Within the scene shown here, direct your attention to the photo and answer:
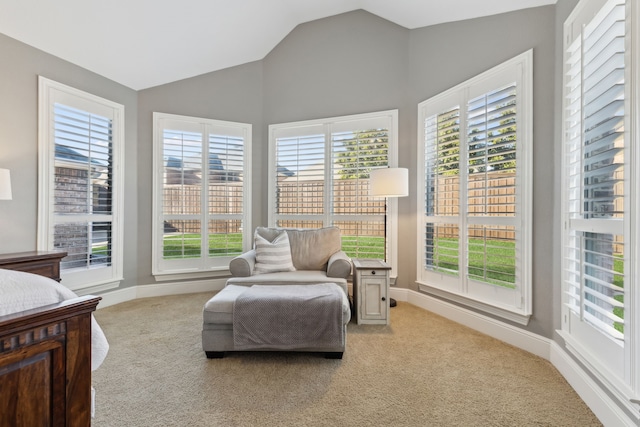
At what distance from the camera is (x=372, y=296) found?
8.77 ft

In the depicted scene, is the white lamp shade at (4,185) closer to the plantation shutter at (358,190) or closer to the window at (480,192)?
the plantation shutter at (358,190)

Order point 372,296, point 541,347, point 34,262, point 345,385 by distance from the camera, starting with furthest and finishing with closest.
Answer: point 372,296 < point 34,262 < point 541,347 < point 345,385

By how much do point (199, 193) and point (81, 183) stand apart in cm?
123

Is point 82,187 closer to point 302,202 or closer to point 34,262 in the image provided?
point 34,262

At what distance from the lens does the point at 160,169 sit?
365 centimetres

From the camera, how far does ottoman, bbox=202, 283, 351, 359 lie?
77.4 inches

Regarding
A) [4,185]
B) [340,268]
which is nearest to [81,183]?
[4,185]

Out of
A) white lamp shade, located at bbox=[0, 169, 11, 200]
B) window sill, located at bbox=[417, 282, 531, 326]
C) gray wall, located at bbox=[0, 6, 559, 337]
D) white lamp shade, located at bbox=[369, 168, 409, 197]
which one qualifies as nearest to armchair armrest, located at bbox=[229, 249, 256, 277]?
gray wall, located at bbox=[0, 6, 559, 337]

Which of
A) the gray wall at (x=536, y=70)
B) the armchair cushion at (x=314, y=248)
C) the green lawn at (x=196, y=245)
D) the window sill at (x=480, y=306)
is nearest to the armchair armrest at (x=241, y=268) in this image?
the armchair cushion at (x=314, y=248)

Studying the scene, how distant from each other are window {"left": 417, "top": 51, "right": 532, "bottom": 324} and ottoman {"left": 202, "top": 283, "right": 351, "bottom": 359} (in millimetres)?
1412

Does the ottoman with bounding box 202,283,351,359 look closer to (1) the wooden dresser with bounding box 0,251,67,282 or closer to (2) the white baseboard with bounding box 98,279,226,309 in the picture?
(1) the wooden dresser with bounding box 0,251,67,282

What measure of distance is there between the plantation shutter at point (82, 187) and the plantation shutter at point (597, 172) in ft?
14.3

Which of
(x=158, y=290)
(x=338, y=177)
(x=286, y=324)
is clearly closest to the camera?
(x=286, y=324)

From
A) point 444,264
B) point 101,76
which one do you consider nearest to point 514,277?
point 444,264
